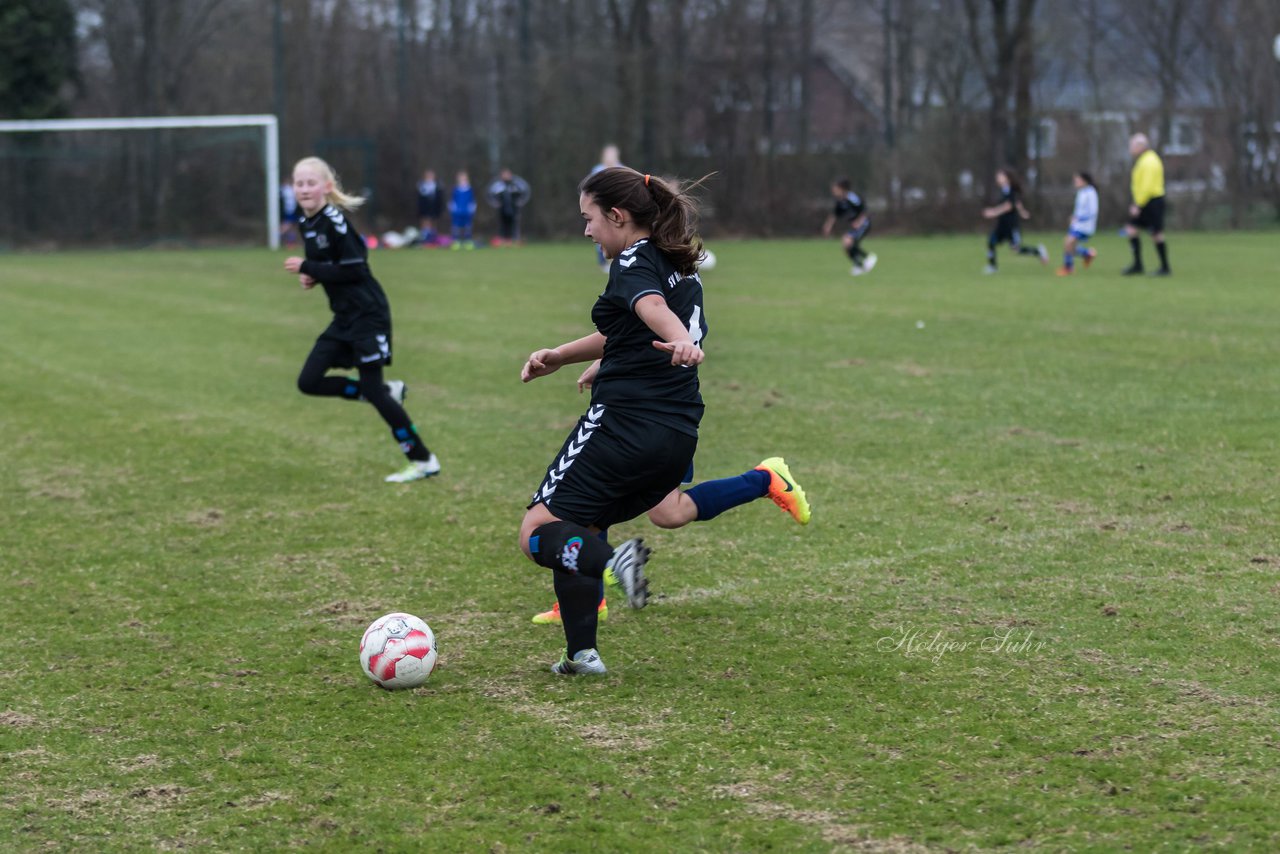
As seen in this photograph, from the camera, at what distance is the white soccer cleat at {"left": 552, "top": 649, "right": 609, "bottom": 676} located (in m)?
4.57

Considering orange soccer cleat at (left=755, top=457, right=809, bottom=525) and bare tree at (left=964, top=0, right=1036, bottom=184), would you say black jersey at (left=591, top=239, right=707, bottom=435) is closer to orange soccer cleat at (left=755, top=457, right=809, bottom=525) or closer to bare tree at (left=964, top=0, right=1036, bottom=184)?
orange soccer cleat at (left=755, top=457, right=809, bottom=525)

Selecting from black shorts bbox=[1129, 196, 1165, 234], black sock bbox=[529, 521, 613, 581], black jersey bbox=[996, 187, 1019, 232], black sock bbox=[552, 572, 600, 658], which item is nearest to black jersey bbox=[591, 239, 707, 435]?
black sock bbox=[529, 521, 613, 581]

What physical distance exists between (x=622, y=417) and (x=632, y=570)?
49 cm

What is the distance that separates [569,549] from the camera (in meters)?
4.41

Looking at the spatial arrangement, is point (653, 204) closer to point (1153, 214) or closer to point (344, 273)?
point (344, 273)

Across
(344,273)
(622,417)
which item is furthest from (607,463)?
(344,273)

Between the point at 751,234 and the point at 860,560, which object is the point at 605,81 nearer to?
the point at 751,234

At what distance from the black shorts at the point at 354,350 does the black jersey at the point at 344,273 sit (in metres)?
0.03

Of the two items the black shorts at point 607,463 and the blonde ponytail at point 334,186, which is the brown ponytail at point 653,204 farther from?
the blonde ponytail at point 334,186

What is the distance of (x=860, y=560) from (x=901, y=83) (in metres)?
39.4

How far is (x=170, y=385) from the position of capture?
1168 cm

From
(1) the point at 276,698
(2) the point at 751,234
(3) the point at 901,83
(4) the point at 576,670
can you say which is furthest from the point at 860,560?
(3) the point at 901,83

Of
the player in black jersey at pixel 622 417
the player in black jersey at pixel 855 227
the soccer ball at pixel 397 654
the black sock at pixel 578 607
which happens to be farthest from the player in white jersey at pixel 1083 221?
the soccer ball at pixel 397 654

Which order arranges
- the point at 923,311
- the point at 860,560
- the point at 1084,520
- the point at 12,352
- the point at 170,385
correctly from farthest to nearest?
the point at 923,311 < the point at 12,352 < the point at 170,385 < the point at 1084,520 < the point at 860,560
